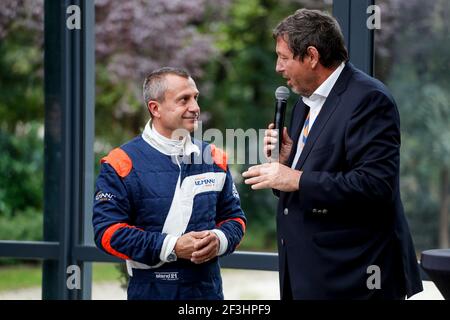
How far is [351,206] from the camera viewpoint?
247 centimetres

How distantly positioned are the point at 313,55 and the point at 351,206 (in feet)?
1.63

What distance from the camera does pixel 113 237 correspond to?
2.70m

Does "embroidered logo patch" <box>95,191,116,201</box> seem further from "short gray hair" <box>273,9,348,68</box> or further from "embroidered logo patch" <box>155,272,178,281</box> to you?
"short gray hair" <box>273,9,348,68</box>

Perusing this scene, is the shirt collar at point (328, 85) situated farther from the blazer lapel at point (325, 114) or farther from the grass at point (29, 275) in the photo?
the grass at point (29, 275)

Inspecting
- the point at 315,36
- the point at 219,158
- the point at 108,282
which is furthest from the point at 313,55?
the point at 108,282

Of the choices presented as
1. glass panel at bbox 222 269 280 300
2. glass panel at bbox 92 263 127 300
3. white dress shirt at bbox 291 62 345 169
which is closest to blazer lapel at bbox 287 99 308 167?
white dress shirt at bbox 291 62 345 169

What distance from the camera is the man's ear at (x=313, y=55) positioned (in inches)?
100

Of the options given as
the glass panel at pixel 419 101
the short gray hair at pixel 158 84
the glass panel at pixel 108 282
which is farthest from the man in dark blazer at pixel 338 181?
the glass panel at pixel 108 282

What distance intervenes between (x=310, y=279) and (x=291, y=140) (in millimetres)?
480

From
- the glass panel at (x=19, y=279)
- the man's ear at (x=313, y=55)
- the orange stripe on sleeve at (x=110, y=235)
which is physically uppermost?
the man's ear at (x=313, y=55)

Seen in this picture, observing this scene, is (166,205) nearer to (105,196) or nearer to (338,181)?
(105,196)

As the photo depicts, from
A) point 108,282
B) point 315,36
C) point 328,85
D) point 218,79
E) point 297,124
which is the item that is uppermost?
point 218,79

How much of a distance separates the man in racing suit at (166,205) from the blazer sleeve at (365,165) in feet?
1.55
